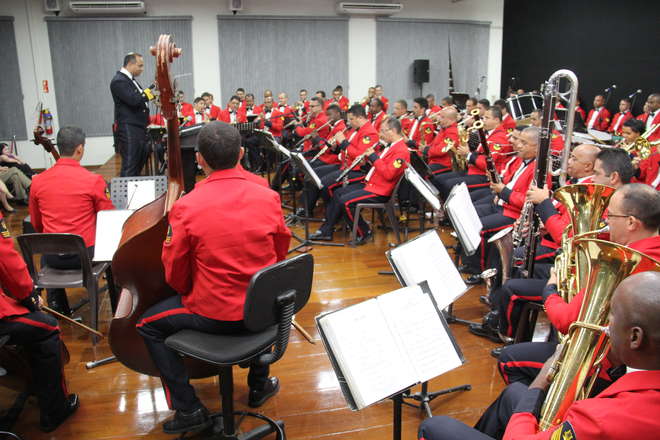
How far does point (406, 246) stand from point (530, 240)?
112cm

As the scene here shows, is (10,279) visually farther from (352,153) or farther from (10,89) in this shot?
(10,89)

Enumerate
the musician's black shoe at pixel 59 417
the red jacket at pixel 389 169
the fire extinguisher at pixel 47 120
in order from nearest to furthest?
the musician's black shoe at pixel 59 417, the red jacket at pixel 389 169, the fire extinguisher at pixel 47 120

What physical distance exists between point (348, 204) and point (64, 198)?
9.45 feet

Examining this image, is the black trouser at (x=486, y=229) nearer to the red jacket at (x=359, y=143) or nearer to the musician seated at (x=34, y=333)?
the red jacket at (x=359, y=143)

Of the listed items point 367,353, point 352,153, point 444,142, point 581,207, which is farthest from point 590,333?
point 444,142

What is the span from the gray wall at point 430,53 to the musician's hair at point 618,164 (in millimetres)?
11376

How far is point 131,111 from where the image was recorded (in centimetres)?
601

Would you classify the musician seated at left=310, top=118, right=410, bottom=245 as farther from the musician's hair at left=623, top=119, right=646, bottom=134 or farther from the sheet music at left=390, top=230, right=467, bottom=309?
the sheet music at left=390, top=230, right=467, bottom=309

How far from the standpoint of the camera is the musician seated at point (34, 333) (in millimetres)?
2436

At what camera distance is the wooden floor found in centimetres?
271

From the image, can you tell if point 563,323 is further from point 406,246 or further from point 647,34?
point 647,34

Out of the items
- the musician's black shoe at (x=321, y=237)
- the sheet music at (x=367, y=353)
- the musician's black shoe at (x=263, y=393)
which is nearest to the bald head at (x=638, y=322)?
the sheet music at (x=367, y=353)

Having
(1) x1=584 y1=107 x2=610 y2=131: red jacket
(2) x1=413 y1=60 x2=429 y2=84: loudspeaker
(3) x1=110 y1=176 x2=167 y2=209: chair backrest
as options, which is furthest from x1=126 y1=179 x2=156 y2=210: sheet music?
(2) x1=413 y1=60 x2=429 y2=84: loudspeaker

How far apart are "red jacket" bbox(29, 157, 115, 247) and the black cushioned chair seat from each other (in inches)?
70.6
